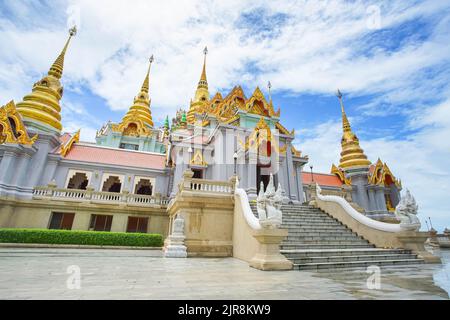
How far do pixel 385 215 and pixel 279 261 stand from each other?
22.9 metres

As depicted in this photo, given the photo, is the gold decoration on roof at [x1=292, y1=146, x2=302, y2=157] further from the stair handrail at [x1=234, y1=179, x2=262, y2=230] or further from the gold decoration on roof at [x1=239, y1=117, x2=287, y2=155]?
the stair handrail at [x1=234, y1=179, x2=262, y2=230]

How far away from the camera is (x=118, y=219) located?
55.1 ft

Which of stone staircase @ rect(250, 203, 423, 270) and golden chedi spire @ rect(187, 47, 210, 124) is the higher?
golden chedi spire @ rect(187, 47, 210, 124)

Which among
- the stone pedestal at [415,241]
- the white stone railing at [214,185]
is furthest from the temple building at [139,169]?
the stone pedestal at [415,241]

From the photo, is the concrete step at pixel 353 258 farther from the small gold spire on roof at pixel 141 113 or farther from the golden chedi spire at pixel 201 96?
the small gold spire on roof at pixel 141 113

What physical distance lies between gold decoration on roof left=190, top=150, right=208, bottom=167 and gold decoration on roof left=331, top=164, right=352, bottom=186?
16472 millimetres

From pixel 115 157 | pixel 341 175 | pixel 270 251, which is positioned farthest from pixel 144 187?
pixel 341 175

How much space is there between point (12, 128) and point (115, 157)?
24.8ft

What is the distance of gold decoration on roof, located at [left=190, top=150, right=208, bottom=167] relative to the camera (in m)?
19.9

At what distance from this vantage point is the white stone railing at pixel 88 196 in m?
16.4

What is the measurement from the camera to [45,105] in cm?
2070

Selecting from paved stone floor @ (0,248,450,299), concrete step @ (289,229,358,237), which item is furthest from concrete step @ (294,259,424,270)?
concrete step @ (289,229,358,237)

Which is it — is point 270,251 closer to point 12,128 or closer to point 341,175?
point 12,128
